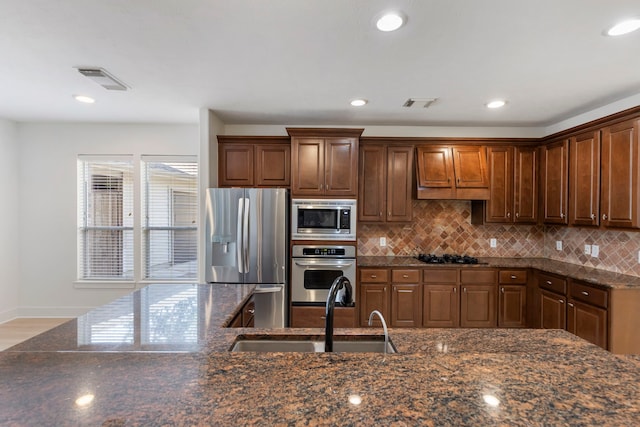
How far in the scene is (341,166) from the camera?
3.48 m

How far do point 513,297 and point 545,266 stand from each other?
19.7 inches

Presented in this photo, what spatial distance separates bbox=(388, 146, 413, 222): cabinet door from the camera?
3754 millimetres

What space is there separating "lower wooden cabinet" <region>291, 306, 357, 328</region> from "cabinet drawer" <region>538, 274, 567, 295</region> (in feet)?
6.96

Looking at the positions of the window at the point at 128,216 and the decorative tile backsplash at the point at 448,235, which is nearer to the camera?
the decorative tile backsplash at the point at 448,235

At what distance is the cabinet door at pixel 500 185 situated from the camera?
3.76 m

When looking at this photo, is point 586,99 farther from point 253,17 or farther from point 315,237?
point 253,17

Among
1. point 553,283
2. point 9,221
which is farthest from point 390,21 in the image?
point 9,221

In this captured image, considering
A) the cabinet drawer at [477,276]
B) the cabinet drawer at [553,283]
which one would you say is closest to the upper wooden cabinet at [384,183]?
the cabinet drawer at [477,276]

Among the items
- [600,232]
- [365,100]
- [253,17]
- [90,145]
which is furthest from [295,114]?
[600,232]

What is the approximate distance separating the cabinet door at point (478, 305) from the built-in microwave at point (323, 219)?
4.98ft

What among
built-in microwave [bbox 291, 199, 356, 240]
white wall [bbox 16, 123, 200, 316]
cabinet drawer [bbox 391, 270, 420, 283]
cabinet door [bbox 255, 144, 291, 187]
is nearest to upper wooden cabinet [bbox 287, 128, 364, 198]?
built-in microwave [bbox 291, 199, 356, 240]

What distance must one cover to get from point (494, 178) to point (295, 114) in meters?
2.58

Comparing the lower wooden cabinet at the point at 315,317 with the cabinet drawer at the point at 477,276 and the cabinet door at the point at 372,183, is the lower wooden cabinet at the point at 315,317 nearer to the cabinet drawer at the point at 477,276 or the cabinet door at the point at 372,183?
the cabinet door at the point at 372,183

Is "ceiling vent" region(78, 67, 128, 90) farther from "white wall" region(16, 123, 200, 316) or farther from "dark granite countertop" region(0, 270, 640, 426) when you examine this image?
"dark granite countertop" region(0, 270, 640, 426)
